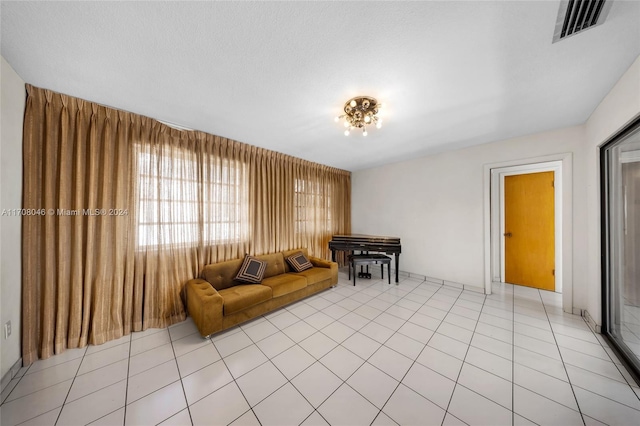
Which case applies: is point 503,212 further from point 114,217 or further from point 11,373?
point 11,373

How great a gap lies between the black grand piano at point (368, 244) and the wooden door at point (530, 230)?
2.40 metres

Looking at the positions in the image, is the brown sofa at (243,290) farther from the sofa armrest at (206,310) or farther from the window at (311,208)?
the window at (311,208)

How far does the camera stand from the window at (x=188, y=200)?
8.47 feet

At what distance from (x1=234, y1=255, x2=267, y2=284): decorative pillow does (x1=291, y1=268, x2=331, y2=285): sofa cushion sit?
0.68 meters

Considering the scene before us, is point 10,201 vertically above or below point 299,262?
above

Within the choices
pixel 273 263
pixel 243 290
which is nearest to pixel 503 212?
pixel 273 263

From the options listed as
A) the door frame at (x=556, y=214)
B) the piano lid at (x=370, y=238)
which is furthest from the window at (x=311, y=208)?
the door frame at (x=556, y=214)

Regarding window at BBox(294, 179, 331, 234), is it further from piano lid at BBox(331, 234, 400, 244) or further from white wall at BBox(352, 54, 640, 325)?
white wall at BBox(352, 54, 640, 325)

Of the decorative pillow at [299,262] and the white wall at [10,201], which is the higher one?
the white wall at [10,201]

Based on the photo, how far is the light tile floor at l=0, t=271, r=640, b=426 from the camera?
146cm

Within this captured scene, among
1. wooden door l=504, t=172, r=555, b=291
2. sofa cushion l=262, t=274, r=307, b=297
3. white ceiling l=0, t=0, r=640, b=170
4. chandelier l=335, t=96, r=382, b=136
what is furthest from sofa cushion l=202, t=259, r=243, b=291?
wooden door l=504, t=172, r=555, b=291

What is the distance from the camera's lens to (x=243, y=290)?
2.81m

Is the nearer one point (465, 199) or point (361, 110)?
point (361, 110)

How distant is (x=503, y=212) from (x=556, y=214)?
0.75m
